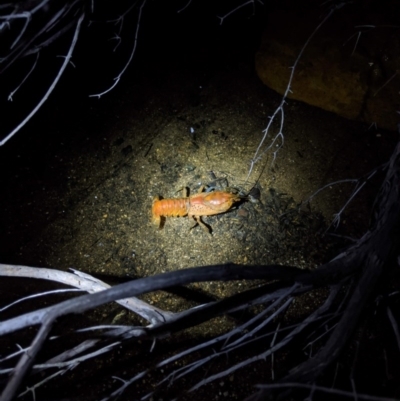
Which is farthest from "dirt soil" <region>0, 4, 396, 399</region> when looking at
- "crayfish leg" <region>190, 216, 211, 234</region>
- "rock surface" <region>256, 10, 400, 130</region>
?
"rock surface" <region>256, 10, 400, 130</region>

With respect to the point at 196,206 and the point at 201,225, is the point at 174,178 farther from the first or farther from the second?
the point at 201,225

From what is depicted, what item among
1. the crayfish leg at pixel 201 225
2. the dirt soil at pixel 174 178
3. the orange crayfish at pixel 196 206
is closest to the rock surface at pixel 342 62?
the dirt soil at pixel 174 178

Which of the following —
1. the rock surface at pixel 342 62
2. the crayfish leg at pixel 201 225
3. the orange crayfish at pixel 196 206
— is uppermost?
the rock surface at pixel 342 62

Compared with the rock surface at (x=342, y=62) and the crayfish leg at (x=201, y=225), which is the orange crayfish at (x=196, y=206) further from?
the rock surface at (x=342, y=62)

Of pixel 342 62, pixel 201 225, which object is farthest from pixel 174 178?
pixel 342 62

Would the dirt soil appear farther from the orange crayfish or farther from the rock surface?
the rock surface

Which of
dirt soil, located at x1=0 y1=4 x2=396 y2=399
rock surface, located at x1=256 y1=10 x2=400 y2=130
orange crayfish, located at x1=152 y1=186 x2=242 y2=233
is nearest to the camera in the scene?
dirt soil, located at x1=0 y1=4 x2=396 y2=399
